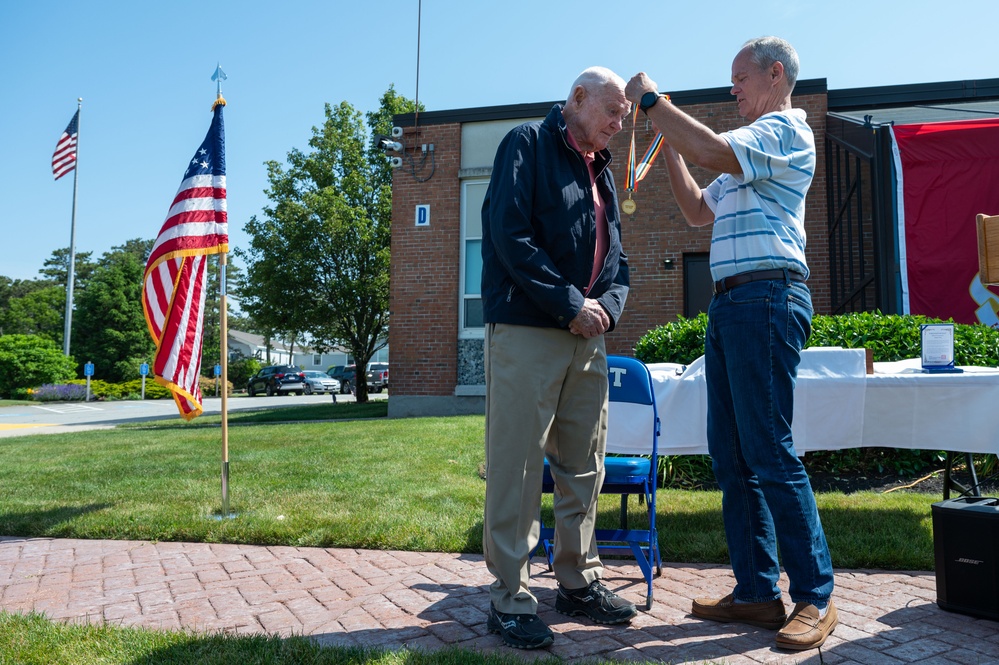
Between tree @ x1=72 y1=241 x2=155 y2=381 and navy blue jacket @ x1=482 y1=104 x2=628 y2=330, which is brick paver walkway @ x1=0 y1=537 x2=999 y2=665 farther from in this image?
tree @ x1=72 y1=241 x2=155 y2=381

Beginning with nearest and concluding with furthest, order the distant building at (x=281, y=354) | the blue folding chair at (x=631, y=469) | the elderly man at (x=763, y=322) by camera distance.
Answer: the elderly man at (x=763, y=322)
the blue folding chair at (x=631, y=469)
the distant building at (x=281, y=354)

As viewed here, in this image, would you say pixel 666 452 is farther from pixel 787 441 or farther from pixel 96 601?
pixel 96 601

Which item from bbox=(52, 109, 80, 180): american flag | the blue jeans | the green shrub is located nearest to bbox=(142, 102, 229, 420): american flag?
the blue jeans

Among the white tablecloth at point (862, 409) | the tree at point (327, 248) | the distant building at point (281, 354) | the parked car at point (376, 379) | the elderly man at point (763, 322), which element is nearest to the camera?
the elderly man at point (763, 322)

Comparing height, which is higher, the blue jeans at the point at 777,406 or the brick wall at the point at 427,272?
the brick wall at the point at 427,272

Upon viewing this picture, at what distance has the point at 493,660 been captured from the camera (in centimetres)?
244

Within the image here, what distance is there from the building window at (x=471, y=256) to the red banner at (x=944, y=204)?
23.0 feet

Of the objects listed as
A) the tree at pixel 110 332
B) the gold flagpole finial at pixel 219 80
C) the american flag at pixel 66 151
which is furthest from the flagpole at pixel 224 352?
the tree at pixel 110 332

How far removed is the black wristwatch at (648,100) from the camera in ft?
8.80

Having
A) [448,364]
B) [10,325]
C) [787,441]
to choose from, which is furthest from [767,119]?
[10,325]

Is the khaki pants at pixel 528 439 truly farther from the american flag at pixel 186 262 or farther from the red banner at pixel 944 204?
the red banner at pixel 944 204

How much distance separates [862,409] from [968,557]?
5.01 feet

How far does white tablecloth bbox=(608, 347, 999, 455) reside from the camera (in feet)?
13.1

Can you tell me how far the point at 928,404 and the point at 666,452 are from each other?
1493 millimetres
